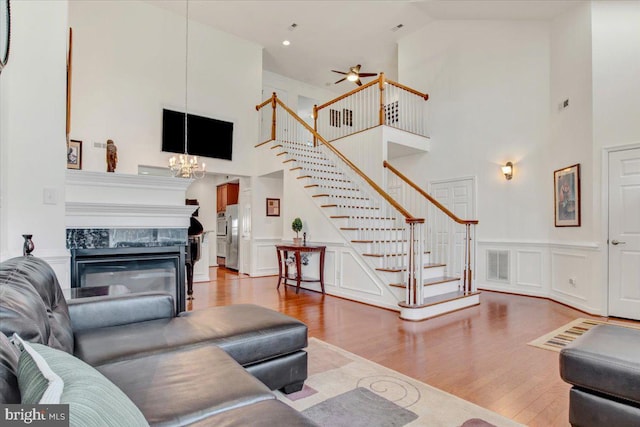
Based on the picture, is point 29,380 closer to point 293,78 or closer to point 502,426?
point 502,426

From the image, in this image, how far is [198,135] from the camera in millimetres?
6852

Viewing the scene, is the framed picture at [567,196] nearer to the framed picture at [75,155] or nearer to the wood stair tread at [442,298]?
Answer: the wood stair tread at [442,298]

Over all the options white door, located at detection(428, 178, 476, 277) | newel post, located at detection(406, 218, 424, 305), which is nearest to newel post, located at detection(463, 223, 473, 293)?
white door, located at detection(428, 178, 476, 277)

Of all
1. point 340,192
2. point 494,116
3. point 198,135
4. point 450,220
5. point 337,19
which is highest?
point 337,19

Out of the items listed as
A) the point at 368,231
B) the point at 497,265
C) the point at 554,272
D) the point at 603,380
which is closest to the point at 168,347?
the point at 603,380

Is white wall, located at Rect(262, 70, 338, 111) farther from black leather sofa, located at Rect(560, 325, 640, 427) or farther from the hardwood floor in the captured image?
black leather sofa, located at Rect(560, 325, 640, 427)

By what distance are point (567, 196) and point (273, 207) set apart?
219 inches

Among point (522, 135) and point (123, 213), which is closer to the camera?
point (123, 213)

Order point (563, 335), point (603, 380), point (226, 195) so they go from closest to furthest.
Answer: point (603, 380) → point (563, 335) → point (226, 195)

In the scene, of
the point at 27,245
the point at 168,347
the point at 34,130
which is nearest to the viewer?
the point at 168,347

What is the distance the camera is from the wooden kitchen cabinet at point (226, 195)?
8703mm

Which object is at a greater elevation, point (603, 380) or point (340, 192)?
point (340, 192)

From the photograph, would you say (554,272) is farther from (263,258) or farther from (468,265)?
(263,258)

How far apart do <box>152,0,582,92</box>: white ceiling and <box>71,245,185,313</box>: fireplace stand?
5.65m
